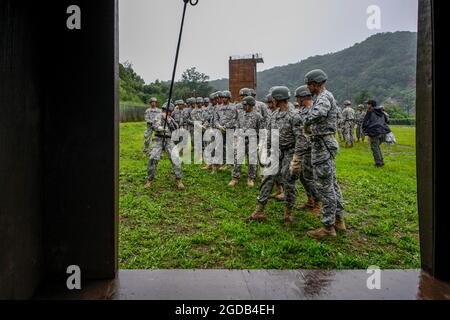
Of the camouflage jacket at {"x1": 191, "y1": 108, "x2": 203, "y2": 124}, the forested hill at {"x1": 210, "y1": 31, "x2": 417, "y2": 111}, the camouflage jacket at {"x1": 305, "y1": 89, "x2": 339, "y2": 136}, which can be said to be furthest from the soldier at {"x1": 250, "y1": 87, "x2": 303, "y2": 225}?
the forested hill at {"x1": 210, "y1": 31, "x2": 417, "y2": 111}

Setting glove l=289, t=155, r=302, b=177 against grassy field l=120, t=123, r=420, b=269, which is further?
glove l=289, t=155, r=302, b=177

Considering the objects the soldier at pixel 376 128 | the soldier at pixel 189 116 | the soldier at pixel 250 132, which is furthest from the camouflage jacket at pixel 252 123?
the soldier at pixel 189 116

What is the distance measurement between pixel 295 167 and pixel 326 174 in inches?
30.9

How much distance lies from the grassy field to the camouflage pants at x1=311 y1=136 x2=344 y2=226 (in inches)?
15.1

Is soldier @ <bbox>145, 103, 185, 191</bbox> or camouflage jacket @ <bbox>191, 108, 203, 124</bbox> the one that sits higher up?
camouflage jacket @ <bbox>191, 108, 203, 124</bbox>

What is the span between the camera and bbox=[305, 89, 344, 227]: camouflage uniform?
15.0 ft

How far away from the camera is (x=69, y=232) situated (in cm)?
258

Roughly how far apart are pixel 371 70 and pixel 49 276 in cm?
6320

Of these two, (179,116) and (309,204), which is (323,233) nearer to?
(309,204)

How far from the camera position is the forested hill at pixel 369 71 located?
49938 mm

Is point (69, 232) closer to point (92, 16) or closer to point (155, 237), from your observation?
point (92, 16)

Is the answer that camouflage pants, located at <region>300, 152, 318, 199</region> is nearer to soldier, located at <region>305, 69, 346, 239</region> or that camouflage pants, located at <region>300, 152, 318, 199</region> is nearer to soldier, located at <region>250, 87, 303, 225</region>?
soldier, located at <region>250, 87, 303, 225</region>

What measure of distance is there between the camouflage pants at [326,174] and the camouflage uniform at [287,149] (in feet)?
2.38
